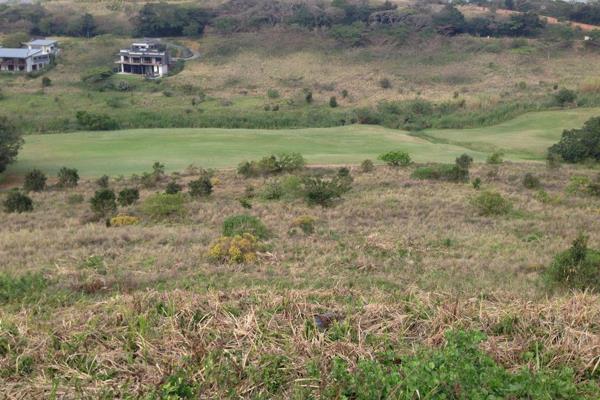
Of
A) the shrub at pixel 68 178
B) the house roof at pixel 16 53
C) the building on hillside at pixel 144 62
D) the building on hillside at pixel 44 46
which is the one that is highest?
the building on hillside at pixel 44 46

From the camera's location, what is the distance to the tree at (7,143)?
33781mm

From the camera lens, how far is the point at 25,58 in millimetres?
72500

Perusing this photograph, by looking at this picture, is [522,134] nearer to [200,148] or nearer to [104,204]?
[200,148]

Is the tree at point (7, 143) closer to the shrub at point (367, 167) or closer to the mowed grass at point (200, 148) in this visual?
the mowed grass at point (200, 148)

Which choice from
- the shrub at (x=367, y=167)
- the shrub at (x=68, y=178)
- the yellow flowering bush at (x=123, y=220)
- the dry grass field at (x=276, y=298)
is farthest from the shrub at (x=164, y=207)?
the shrub at (x=367, y=167)

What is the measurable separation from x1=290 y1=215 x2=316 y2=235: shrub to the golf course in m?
17.5

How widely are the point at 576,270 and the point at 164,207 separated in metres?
14.9

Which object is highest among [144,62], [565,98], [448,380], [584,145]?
[144,62]

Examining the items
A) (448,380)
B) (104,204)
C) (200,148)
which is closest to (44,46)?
(200,148)

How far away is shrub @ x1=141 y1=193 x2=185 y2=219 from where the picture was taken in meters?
23.3

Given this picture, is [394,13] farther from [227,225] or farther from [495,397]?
[495,397]

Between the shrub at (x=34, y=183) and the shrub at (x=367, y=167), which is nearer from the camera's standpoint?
the shrub at (x=34, y=183)

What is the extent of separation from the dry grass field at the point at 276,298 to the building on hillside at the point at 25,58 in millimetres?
55188

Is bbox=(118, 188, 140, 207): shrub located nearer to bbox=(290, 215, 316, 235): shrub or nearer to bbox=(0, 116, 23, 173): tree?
bbox=(290, 215, 316, 235): shrub
